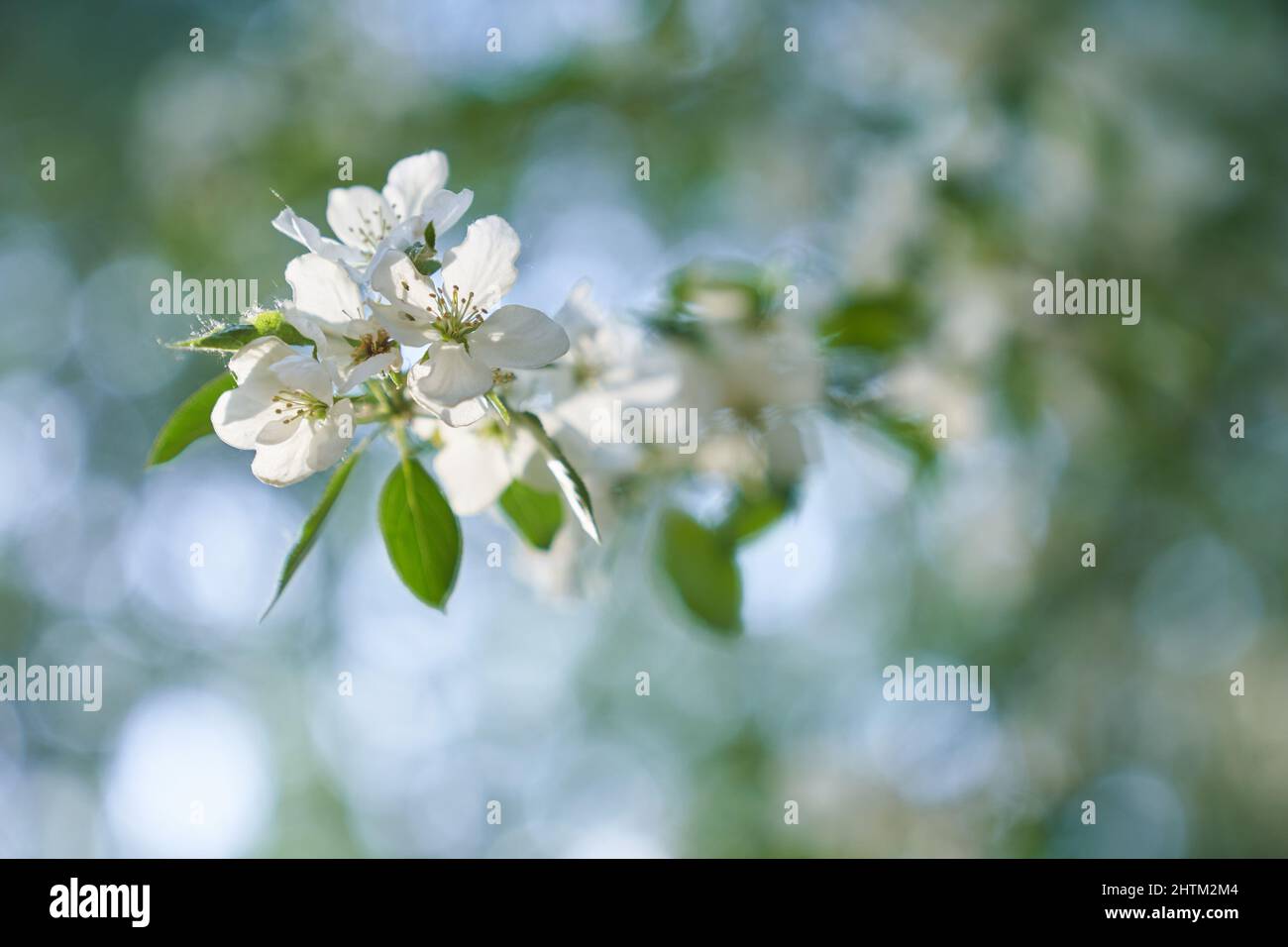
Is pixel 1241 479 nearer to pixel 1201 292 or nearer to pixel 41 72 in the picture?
pixel 1201 292

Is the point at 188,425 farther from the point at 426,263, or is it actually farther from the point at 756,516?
the point at 756,516

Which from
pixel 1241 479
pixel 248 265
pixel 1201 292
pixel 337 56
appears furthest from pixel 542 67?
pixel 1241 479
